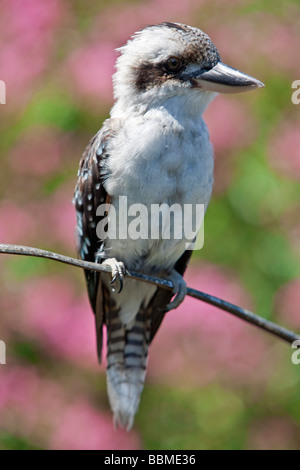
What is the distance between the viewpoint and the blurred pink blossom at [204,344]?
2883 millimetres

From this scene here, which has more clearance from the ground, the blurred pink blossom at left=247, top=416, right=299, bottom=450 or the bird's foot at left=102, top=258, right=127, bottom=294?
the bird's foot at left=102, top=258, right=127, bottom=294

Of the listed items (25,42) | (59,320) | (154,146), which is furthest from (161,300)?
(25,42)

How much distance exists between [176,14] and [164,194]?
1438mm

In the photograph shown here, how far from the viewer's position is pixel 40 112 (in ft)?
10.7

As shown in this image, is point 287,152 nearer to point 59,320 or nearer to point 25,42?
point 59,320

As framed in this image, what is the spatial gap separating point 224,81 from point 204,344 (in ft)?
3.88

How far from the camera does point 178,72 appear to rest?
2.21m

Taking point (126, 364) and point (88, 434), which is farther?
point (88, 434)

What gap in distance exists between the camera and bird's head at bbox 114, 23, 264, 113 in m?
2.17

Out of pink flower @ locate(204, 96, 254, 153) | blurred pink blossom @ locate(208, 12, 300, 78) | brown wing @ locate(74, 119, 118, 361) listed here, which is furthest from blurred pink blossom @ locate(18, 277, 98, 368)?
blurred pink blossom @ locate(208, 12, 300, 78)

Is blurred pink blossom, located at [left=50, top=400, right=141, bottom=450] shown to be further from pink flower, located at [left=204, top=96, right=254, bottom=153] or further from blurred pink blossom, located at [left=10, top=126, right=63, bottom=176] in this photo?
pink flower, located at [left=204, top=96, right=254, bottom=153]

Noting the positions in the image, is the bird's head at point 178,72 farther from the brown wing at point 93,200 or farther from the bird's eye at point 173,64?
the brown wing at point 93,200

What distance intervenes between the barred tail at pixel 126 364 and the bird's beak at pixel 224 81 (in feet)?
3.06

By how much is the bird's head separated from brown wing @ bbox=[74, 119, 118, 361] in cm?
16
